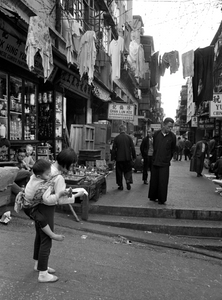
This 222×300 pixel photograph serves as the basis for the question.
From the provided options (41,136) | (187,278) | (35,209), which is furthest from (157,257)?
(41,136)

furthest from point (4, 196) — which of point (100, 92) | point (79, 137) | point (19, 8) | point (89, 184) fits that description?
point (100, 92)

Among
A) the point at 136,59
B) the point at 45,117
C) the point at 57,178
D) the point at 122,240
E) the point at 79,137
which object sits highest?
the point at 136,59

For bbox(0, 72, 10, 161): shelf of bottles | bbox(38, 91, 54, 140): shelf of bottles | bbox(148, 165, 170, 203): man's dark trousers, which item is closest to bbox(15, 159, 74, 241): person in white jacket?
bbox(148, 165, 170, 203): man's dark trousers

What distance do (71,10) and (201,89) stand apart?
6295 millimetres

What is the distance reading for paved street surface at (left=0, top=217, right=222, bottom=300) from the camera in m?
3.15

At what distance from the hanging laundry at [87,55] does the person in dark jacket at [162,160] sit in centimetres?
459

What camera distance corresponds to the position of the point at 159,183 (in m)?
6.52

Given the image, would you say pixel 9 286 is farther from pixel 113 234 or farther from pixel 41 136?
pixel 41 136

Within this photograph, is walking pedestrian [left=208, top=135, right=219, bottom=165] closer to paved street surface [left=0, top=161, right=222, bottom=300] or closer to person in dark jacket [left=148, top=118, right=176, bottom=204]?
person in dark jacket [left=148, top=118, right=176, bottom=204]

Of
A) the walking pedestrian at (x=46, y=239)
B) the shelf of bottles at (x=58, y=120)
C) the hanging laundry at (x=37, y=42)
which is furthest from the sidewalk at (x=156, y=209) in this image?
the shelf of bottles at (x=58, y=120)

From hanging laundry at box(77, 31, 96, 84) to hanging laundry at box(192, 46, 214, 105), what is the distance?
4.41 meters

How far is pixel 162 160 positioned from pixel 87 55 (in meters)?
5.58

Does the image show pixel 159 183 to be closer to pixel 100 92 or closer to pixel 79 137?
pixel 79 137

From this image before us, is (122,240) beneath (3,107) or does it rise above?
beneath
